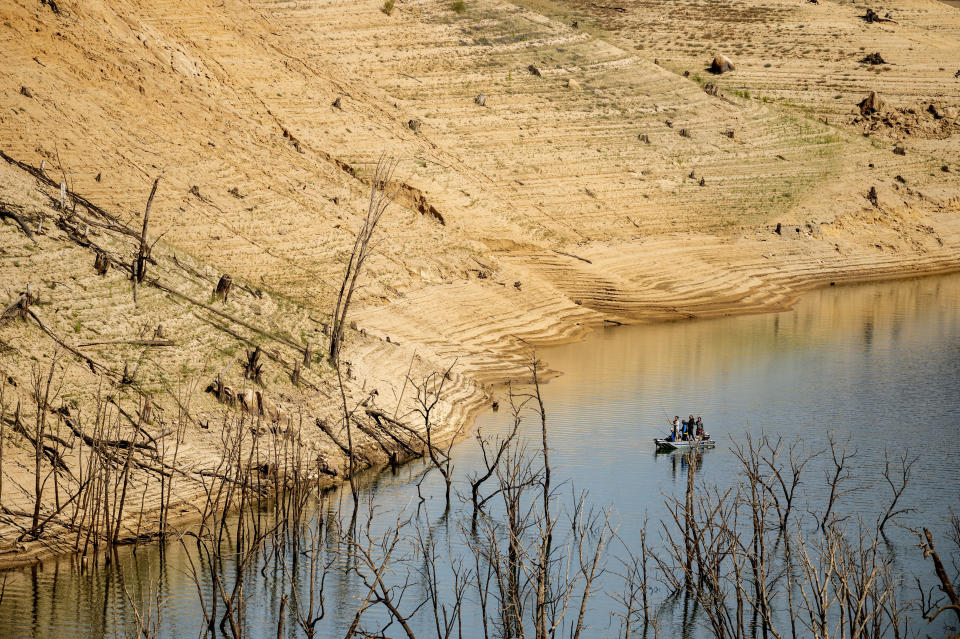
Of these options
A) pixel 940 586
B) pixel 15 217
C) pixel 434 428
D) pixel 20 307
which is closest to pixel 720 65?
pixel 434 428

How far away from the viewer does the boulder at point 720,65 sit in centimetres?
7306

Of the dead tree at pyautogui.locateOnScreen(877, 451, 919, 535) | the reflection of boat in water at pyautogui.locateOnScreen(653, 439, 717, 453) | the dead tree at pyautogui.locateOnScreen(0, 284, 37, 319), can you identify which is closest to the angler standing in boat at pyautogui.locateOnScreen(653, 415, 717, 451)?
the reflection of boat in water at pyautogui.locateOnScreen(653, 439, 717, 453)

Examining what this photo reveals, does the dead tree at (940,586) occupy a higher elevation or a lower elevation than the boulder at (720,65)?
lower

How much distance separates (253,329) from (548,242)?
20706 millimetres

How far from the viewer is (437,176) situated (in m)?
53.2

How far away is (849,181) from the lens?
2530 inches

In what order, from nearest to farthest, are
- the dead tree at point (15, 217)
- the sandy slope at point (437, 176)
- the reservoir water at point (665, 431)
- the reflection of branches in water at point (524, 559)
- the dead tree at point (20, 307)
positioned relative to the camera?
1. the reflection of branches in water at point (524, 559)
2. the reservoir water at point (665, 431)
3. the dead tree at point (20, 307)
4. the dead tree at point (15, 217)
5. the sandy slope at point (437, 176)

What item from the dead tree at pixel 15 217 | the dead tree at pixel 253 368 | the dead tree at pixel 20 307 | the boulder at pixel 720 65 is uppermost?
the boulder at pixel 720 65

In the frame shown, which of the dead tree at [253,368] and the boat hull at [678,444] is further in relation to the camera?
the boat hull at [678,444]

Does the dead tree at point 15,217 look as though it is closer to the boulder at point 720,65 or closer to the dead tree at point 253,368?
the dead tree at point 253,368

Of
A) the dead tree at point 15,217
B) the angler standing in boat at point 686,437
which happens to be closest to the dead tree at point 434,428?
the angler standing in boat at point 686,437

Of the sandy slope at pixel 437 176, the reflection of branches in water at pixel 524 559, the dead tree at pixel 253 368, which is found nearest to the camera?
the reflection of branches in water at pixel 524 559

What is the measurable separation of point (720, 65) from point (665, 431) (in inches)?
1666

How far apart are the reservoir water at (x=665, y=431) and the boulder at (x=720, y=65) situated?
20.7 m
